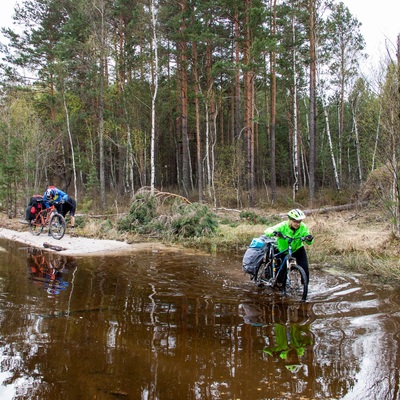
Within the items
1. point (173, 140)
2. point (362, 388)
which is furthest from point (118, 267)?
point (173, 140)

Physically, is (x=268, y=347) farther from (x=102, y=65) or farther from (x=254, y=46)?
(x=102, y=65)

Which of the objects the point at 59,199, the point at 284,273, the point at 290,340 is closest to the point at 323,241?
the point at 284,273

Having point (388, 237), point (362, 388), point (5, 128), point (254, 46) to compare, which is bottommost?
point (362, 388)

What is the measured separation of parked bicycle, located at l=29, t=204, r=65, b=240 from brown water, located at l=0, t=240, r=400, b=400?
17.1 ft

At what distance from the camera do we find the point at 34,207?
46.5 feet

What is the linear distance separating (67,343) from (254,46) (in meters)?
18.7

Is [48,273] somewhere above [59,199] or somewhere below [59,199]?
below

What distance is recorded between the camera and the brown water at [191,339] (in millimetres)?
3473

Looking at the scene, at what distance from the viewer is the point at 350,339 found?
4.68 m

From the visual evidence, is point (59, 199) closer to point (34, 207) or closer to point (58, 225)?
point (58, 225)

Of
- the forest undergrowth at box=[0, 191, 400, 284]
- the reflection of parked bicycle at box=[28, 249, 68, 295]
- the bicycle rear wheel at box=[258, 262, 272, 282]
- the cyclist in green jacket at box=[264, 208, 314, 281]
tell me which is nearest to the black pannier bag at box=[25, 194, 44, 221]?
the forest undergrowth at box=[0, 191, 400, 284]

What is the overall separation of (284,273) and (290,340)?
2282mm

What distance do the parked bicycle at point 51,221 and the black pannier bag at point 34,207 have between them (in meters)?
0.12

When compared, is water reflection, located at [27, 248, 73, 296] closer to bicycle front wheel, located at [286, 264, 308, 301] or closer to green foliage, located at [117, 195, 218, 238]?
bicycle front wheel, located at [286, 264, 308, 301]
